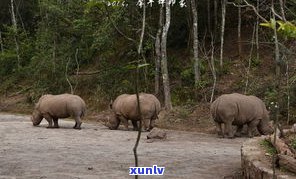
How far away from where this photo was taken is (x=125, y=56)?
32594mm

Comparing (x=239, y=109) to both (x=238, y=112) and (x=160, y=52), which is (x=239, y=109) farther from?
(x=160, y=52)

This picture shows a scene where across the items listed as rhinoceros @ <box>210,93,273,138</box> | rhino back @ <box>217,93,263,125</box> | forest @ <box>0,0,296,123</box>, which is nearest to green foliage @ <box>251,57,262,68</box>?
forest @ <box>0,0,296,123</box>

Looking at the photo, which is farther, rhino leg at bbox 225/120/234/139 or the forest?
the forest

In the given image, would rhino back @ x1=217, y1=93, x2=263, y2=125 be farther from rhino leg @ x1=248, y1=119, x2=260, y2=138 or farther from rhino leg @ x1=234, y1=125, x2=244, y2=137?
rhino leg @ x1=234, y1=125, x2=244, y2=137

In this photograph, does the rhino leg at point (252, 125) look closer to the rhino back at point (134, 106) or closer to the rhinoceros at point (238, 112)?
the rhinoceros at point (238, 112)

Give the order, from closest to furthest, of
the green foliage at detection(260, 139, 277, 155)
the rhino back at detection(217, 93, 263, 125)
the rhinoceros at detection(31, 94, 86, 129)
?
the green foliage at detection(260, 139, 277, 155), the rhino back at detection(217, 93, 263, 125), the rhinoceros at detection(31, 94, 86, 129)

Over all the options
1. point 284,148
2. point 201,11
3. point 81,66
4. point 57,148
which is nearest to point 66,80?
point 81,66

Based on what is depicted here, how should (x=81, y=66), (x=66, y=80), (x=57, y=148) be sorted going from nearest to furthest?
(x=57, y=148) < (x=66, y=80) < (x=81, y=66)

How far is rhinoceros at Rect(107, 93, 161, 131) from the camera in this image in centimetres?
1855

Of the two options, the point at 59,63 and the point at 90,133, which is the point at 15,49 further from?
the point at 90,133

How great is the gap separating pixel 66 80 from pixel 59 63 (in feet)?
4.12

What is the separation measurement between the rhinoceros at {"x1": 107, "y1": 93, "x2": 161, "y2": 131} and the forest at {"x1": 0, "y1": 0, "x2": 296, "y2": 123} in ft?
15.2

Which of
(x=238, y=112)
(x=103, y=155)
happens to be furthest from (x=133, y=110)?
(x=103, y=155)

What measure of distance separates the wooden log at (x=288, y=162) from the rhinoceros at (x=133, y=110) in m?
11.1
